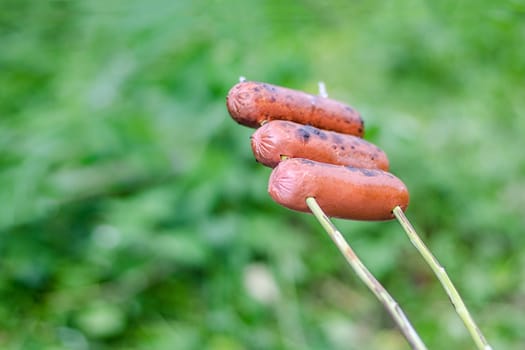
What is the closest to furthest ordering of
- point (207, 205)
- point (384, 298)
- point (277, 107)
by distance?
point (384, 298) < point (277, 107) < point (207, 205)

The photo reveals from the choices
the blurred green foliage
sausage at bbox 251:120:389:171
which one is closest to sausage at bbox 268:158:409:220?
sausage at bbox 251:120:389:171

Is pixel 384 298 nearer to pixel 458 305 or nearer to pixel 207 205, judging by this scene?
pixel 458 305

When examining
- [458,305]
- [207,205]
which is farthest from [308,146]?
[207,205]

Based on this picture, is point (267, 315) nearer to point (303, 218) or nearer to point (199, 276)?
point (199, 276)

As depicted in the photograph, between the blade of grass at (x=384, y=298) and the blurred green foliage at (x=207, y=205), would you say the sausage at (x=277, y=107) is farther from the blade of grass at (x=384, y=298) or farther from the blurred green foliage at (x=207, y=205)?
→ the blurred green foliage at (x=207, y=205)

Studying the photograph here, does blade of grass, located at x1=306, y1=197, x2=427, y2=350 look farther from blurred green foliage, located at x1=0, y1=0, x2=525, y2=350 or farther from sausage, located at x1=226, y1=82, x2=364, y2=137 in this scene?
blurred green foliage, located at x1=0, y1=0, x2=525, y2=350

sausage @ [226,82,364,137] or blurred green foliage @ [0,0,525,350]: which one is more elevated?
sausage @ [226,82,364,137]

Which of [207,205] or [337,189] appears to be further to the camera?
[207,205]

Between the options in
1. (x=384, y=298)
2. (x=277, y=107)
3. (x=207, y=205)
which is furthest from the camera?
(x=207, y=205)
